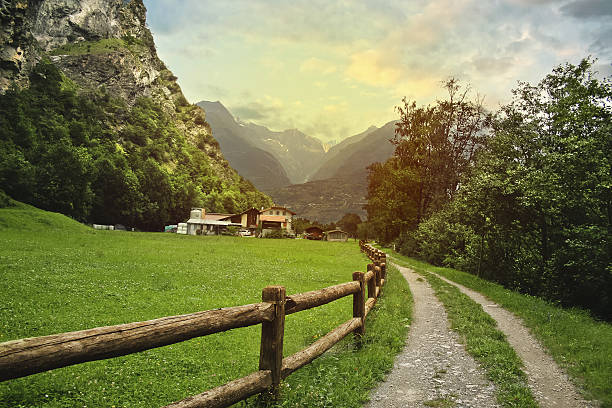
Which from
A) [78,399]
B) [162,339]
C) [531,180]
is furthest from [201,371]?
[531,180]

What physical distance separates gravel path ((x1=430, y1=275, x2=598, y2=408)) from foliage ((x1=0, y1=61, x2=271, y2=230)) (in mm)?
69849

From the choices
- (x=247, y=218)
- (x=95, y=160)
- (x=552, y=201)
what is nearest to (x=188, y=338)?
(x=552, y=201)

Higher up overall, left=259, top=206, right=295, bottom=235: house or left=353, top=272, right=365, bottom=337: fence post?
left=259, top=206, right=295, bottom=235: house

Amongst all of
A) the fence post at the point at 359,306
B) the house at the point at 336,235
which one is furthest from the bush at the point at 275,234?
the fence post at the point at 359,306

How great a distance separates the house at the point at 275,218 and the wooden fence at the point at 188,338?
10887 centimetres

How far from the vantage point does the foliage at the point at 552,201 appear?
50.3 ft

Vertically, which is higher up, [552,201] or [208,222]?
[552,201]

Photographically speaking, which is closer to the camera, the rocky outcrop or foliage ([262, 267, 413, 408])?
foliage ([262, 267, 413, 408])

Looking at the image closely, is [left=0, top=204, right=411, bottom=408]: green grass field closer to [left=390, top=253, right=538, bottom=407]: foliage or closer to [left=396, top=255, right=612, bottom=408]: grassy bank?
[left=390, top=253, right=538, bottom=407]: foliage

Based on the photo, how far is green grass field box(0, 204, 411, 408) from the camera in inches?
246

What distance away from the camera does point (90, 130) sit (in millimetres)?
114062

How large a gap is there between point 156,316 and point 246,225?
336 feet

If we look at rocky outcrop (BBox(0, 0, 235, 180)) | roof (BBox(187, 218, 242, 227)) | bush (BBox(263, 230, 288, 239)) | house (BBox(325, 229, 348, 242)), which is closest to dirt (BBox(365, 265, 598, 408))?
bush (BBox(263, 230, 288, 239))

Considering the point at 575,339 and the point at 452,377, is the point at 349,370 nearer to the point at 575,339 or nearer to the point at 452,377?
the point at 452,377
